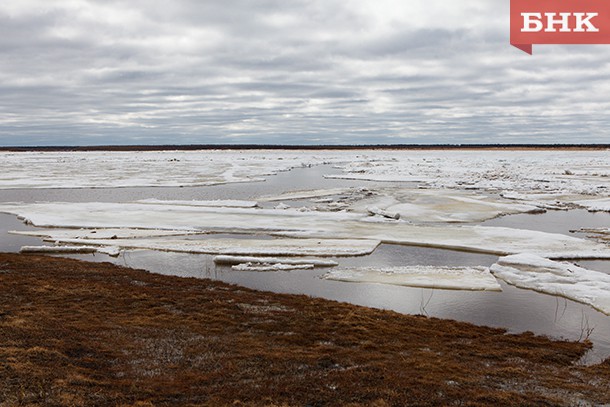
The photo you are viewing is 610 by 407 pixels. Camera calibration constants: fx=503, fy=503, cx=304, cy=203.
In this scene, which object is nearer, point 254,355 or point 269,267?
point 254,355

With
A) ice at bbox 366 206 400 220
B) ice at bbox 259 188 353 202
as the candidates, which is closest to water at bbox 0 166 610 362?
ice at bbox 366 206 400 220

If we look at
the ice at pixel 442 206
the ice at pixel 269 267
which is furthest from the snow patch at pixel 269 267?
the ice at pixel 442 206

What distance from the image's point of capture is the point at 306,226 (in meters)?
15.9

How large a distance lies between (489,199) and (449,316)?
633 inches

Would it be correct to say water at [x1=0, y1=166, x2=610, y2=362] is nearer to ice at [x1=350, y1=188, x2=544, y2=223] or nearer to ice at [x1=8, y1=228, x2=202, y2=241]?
ice at [x1=8, y1=228, x2=202, y2=241]

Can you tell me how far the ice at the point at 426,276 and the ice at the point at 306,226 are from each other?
210cm

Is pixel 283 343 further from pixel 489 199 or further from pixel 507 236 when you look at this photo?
pixel 489 199

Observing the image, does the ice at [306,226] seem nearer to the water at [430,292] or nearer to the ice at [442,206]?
the water at [430,292]

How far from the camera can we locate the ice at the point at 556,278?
8875mm

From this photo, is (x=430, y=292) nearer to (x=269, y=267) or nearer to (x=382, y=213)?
(x=269, y=267)

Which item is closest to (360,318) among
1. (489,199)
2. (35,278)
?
(35,278)

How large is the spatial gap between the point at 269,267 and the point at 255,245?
89.7 inches

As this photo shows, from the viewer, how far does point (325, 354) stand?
20.4ft

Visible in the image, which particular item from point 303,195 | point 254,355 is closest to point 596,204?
point 303,195
